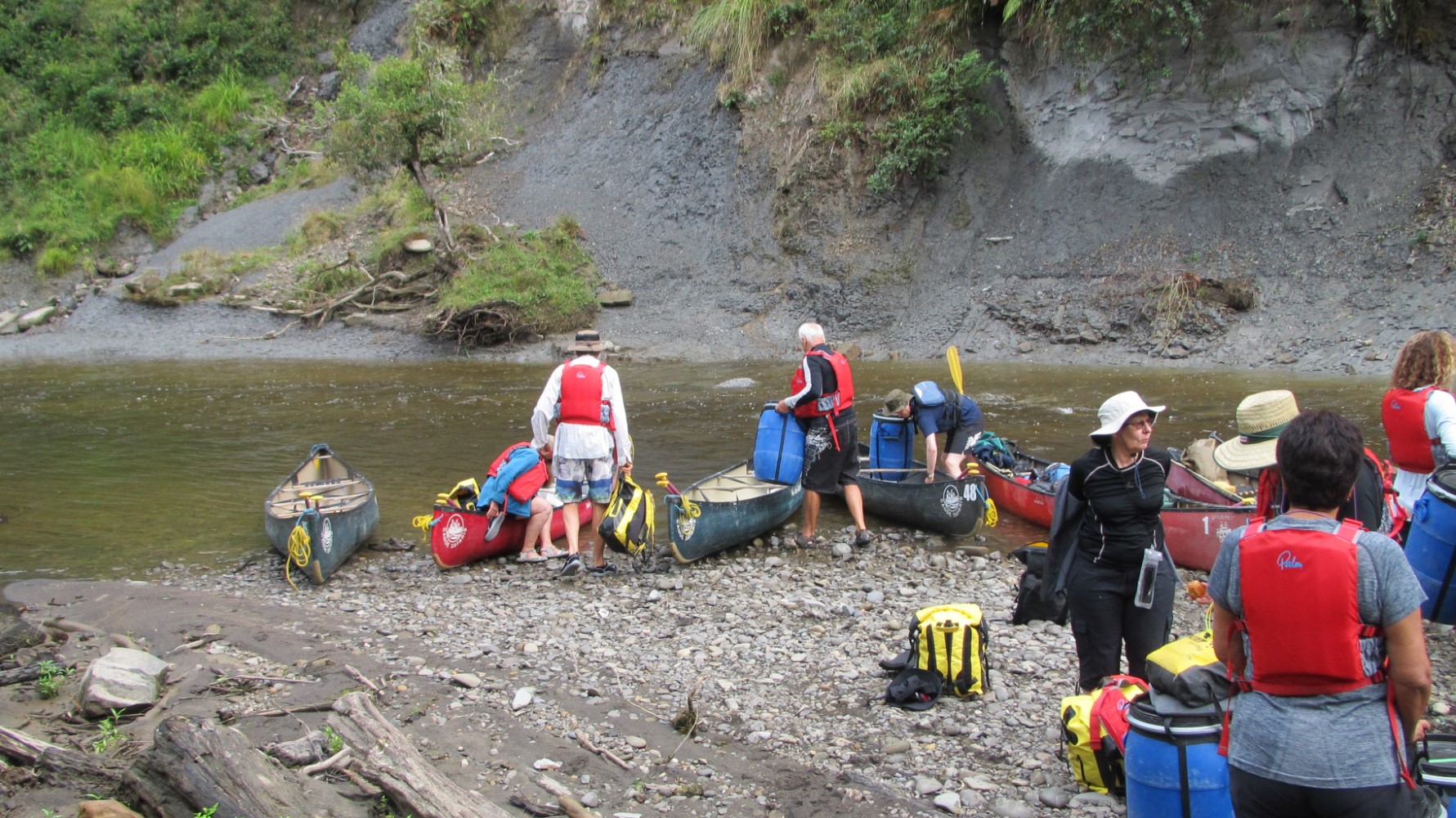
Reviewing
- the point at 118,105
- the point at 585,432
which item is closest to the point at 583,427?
the point at 585,432

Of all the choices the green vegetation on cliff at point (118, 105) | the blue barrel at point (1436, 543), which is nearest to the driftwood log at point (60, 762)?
the blue barrel at point (1436, 543)

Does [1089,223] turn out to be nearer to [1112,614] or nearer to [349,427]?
[349,427]

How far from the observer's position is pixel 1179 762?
3.20 m

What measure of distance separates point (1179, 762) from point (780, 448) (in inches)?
226

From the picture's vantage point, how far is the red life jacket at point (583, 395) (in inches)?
305

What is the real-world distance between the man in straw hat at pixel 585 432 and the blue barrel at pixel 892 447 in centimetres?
287

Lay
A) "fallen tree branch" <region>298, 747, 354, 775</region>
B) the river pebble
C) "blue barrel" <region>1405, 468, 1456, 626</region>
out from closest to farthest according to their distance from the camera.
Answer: "fallen tree branch" <region>298, 747, 354, 775</region> → the river pebble → "blue barrel" <region>1405, 468, 1456, 626</region>

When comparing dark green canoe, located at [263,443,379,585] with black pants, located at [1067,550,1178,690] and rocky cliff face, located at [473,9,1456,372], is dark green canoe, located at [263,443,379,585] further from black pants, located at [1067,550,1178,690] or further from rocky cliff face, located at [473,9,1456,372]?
rocky cliff face, located at [473,9,1456,372]

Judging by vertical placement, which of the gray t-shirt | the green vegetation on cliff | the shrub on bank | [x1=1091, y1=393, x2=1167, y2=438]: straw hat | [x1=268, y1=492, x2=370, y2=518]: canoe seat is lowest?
[x1=268, y1=492, x2=370, y2=518]: canoe seat

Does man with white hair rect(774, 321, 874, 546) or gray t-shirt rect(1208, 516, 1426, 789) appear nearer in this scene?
gray t-shirt rect(1208, 516, 1426, 789)

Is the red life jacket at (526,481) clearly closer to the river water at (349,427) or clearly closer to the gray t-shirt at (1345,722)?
the river water at (349,427)

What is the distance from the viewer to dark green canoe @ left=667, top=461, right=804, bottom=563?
7.87m

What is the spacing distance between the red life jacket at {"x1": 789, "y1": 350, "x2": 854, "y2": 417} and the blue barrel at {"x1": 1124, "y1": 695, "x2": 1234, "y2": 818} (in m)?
5.04

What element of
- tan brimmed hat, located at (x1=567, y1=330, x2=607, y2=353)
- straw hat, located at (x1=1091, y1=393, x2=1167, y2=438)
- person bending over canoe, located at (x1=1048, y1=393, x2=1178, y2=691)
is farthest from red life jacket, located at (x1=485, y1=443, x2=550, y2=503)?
straw hat, located at (x1=1091, y1=393, x2=1167, y2=438)
